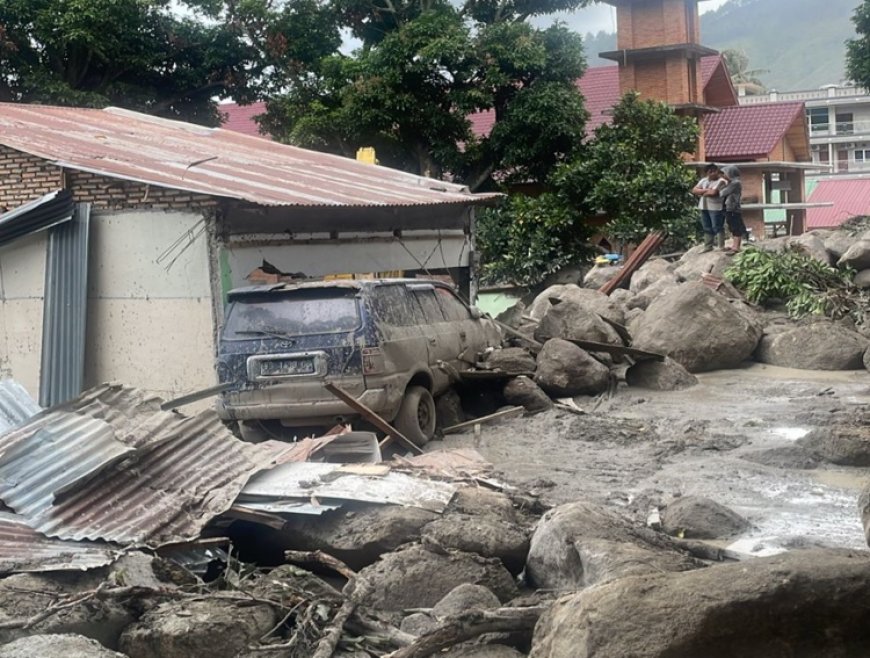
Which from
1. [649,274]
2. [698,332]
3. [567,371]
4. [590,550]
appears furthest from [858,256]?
[590,550]

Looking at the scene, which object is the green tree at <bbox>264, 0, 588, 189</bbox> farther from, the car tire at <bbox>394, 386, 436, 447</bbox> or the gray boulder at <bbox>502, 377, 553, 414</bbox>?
the car tire at <bbox>394, 386, 436, 447</bbox>

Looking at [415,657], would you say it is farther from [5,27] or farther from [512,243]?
[5,27]

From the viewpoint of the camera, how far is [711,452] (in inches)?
465

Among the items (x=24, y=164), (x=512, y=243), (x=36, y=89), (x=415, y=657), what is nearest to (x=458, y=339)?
(x=24, y=164)

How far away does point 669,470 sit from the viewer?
11102 mm

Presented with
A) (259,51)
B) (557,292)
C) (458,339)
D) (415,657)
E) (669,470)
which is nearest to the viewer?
(415,657)

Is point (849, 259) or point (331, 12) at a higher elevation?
point (331, 12)

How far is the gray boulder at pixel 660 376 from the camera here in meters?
15.7

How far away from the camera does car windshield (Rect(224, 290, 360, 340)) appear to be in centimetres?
1156

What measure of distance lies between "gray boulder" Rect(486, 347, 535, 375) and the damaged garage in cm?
262

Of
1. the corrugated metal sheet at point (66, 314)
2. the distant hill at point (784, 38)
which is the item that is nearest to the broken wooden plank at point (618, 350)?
the corrugated metal sheet at point (66, 314)

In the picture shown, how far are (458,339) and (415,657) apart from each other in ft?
27.4

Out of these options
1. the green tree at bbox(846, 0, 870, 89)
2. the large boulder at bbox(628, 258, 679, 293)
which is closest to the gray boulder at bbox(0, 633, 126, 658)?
the large boulder at bbox(628, 258, 679, 293)

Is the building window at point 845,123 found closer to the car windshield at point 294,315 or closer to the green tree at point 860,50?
the green tree at point 860,50
